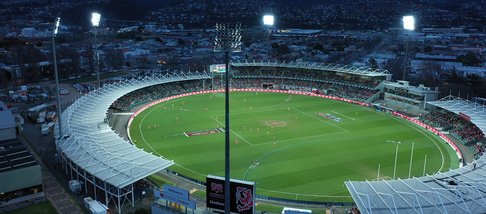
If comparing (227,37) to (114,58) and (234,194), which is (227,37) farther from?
(114,58)

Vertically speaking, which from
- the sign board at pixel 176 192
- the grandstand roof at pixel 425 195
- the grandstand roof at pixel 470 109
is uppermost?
the grandstand roof at pixel 470 109

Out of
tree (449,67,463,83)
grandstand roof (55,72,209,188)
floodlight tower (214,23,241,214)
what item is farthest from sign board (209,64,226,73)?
floodlight tower (214,23,241,214)

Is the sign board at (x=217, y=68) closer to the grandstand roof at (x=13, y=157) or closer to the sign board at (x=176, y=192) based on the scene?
the grandstand roof at (x=13, y=157)

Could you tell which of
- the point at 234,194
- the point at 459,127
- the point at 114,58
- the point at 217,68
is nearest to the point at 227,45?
the point at 234,194

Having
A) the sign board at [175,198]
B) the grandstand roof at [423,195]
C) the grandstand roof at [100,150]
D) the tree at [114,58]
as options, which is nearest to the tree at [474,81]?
the grandstand roof at [423,195]

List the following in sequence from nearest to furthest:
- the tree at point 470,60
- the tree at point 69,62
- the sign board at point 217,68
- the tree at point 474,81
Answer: the tree at point 474,81 < the sign board at point 217,68 < the tree at point 69,62 < the tree at point 470,60

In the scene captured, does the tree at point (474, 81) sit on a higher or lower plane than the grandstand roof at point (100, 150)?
higher

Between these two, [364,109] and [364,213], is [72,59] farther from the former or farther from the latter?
[364,213]

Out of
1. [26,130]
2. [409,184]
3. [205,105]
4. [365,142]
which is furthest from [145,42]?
[409,184]
